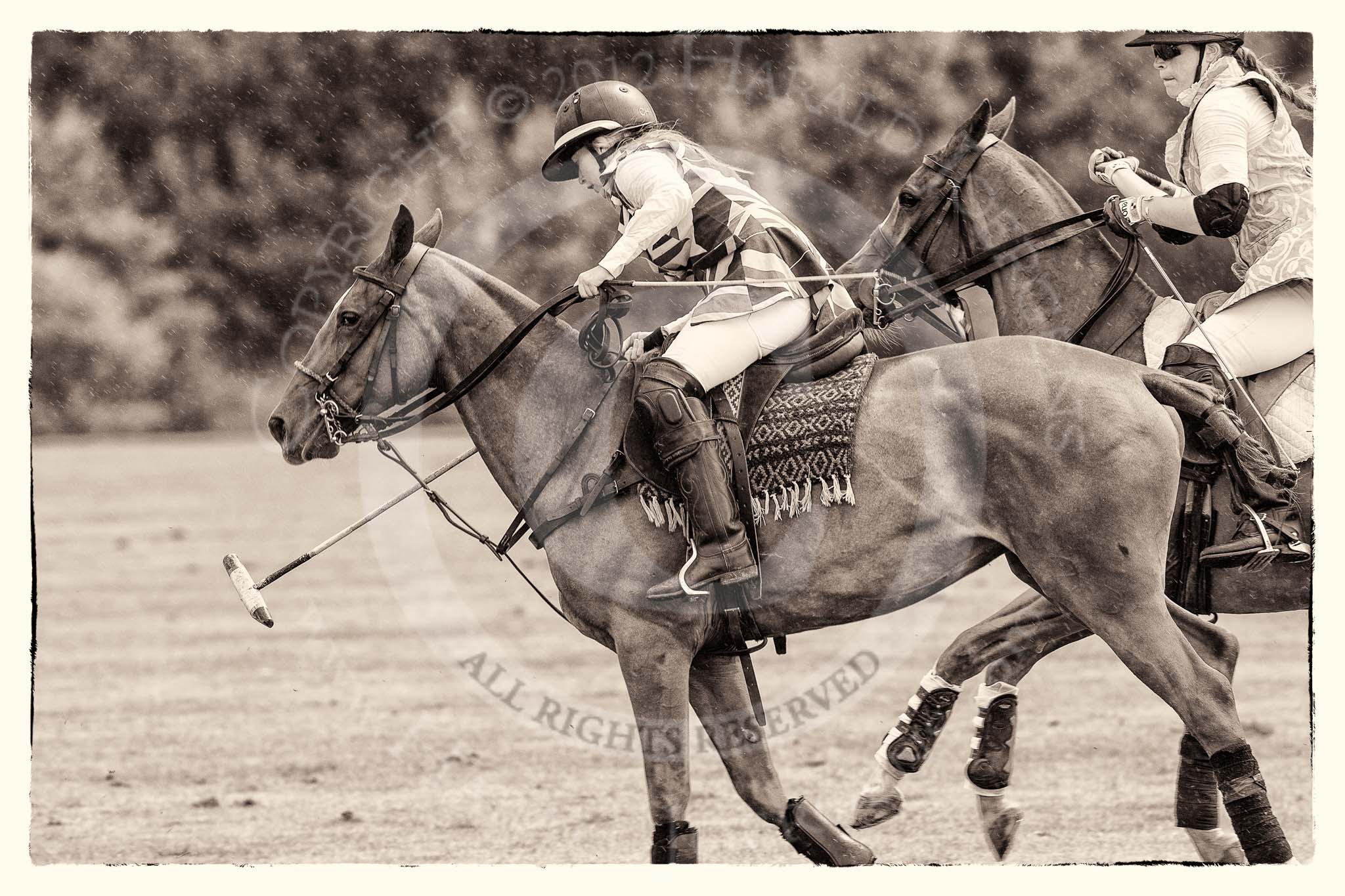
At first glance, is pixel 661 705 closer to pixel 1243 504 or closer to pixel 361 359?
pixel 361 359

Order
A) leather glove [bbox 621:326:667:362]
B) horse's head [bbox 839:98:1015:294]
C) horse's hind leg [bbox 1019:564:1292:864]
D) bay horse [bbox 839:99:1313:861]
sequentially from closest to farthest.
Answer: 1. horse's hind leg [bbox 1019:564:1292:864]
2. leather glove [bbox 621:326:667:362]
3. bay horse [bbox 839:99:1313:861]
4. horse's head [bbox 839:98:1015:294]

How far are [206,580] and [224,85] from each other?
10.1m

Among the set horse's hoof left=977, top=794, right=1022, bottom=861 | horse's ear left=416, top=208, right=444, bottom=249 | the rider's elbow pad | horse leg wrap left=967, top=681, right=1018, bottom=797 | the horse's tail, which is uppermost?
horse's ear left=416, top=208, right=444, bottom=249

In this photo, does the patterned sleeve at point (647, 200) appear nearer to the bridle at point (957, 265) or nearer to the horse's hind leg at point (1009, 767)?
the bridle at point (957, 265)

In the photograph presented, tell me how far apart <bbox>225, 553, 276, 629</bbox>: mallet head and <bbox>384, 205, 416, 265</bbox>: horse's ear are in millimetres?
1375

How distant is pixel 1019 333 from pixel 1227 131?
1.32 metres

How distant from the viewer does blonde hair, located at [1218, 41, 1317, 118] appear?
19.8 feet

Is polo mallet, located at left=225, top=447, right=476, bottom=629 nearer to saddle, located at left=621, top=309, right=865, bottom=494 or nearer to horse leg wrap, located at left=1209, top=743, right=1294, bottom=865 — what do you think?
saddle, located at left=621, top=309, right=865, bottom=494

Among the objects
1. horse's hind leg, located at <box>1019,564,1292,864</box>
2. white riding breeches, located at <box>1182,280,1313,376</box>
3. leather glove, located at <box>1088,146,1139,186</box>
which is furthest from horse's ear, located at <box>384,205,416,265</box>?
white riding breeches, located at <box>1182,280,1313,376</box>

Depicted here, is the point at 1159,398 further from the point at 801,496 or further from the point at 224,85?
the point at 224,85

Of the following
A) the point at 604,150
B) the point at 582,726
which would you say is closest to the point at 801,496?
the point at 604,150

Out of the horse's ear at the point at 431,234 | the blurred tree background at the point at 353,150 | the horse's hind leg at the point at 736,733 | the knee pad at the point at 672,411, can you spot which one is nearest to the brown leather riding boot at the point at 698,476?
the knee pad at the point at 672,411

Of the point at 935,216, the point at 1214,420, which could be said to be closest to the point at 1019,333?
the point at 935,216

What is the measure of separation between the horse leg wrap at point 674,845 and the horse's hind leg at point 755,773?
11.3 inches
